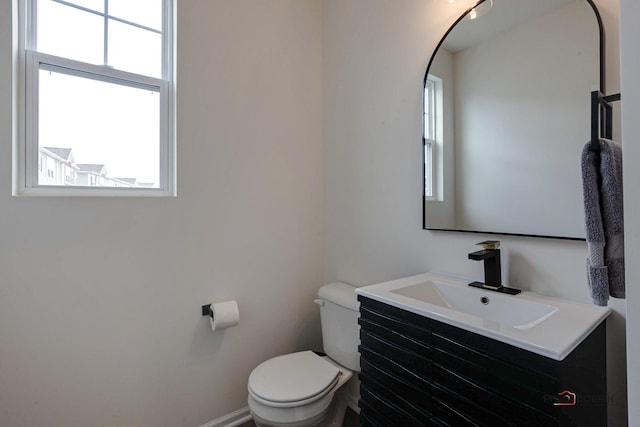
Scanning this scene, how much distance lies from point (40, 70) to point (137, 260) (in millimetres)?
914

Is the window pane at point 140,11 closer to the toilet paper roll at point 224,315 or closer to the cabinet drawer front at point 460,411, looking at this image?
the toilet paper roll at point 224,315

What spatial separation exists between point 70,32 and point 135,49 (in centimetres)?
25

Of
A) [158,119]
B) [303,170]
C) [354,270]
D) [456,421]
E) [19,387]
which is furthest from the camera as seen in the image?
[303,170]

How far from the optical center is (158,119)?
1.62 m

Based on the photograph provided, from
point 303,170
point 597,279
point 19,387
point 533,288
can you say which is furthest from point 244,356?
point 597,279

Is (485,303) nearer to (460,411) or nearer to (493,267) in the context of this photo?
(493,267)

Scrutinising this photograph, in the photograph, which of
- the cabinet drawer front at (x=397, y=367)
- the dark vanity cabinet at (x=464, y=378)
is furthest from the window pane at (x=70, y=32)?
the cabinet drawer front at (x=397, y=367)

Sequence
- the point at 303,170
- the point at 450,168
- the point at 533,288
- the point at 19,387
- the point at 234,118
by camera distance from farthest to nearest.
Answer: the point at 303,170 < the point at 234,118 < the point at 450,168 < the point at 19,387 < the point at 533,288

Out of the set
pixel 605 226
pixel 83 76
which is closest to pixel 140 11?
pixel 83 76

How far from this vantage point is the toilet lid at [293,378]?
4.41 ft

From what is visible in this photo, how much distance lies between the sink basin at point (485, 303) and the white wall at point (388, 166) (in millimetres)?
130

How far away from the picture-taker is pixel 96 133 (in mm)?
1472

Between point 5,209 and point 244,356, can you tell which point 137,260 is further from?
point 244,356

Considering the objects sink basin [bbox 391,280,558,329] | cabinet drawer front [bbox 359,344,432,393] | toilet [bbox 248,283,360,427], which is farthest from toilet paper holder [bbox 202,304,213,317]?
sink basin [bbox 391,280,558,329]
